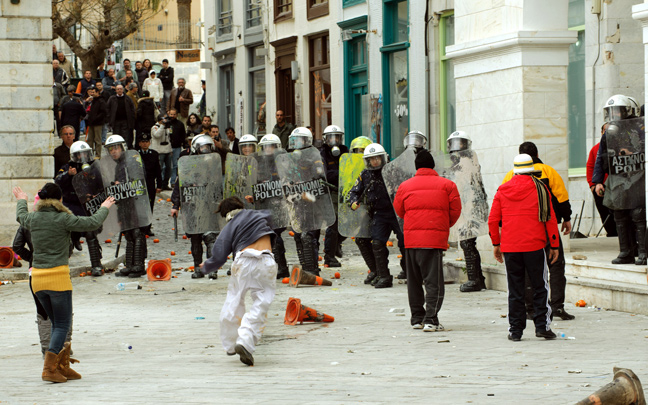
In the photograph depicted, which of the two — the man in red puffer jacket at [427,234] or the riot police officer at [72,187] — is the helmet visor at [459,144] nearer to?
the man in red puffer jacket at [427,234]

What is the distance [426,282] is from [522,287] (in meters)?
1.03

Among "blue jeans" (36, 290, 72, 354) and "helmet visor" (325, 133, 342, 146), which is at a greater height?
"helmet visor" (325, 133, 342, 146)

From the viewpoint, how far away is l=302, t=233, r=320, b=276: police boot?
14875 mm

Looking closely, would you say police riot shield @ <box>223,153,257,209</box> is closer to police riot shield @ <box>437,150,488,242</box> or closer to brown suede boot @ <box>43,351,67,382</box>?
police riot shield @ <box>437,150,488,242</box>

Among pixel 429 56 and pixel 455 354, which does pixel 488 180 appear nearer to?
pixel 455 354

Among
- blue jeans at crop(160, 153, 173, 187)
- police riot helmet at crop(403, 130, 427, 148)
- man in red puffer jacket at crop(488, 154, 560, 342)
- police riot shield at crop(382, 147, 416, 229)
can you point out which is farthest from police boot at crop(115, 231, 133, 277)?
blue jeans at crop(160, 153, 173, 187)

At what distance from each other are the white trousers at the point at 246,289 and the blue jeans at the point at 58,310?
A: 4.01ft

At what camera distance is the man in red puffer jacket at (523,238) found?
959 centimetres

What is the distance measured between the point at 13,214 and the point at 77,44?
67.3 ft

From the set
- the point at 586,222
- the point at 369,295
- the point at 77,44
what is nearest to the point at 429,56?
the point at 586,222

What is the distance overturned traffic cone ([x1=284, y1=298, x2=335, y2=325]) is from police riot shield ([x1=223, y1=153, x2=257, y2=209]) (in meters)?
4.55

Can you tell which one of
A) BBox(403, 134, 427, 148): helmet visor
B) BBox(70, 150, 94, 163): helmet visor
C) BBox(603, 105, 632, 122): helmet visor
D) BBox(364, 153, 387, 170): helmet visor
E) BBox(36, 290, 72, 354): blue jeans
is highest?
BBox(603, 105, 632, 122): helmet visor

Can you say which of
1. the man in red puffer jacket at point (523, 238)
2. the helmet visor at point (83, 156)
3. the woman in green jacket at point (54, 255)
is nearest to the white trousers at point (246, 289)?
the woman in green jacket at point (54, 255)

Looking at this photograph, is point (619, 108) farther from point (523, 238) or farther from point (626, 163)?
point (523, 238)
